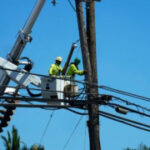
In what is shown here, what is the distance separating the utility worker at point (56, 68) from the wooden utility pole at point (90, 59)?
71 centimetres

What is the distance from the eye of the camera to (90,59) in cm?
1642

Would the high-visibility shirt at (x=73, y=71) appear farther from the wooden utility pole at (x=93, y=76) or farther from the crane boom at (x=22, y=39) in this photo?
the crane boom at (x=22, y=39)

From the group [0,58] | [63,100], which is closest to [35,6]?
[0,58]

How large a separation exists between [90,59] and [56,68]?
3.04 ft

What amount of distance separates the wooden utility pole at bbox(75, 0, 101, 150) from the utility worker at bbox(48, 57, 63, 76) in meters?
0.71

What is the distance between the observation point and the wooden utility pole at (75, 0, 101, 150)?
15.4 metres

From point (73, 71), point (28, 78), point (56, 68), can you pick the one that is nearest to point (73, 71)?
point (73, 71)

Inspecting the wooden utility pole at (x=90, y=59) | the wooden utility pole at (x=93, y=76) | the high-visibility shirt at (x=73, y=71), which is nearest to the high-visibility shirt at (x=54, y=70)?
the high-visibility shirt at (x=73, y=71)

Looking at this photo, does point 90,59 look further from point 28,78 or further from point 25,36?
point 25,36

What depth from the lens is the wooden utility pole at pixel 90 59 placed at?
15396 millimetres

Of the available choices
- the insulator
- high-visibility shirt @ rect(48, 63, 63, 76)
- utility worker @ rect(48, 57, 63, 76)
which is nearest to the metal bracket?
utility worker @ rect(48, 57, 63, 76)

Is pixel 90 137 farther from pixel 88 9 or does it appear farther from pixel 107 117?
pixel 88 9

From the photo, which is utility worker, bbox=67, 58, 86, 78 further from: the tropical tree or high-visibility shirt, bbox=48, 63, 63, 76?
the tropical tree

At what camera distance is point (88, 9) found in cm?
1698
